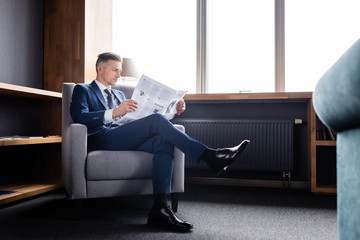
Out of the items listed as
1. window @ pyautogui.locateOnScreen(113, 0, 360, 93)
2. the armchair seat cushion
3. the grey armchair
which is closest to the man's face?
the grey armchair

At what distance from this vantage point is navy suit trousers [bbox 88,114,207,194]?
162cm

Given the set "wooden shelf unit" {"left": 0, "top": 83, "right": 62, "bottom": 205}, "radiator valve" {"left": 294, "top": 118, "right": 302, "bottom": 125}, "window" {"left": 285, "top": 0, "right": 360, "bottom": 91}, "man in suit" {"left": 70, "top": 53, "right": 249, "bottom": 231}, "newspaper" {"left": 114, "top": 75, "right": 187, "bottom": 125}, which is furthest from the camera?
"window" {"left": 285, "top": 0, "right": 360, "bottom": 91}

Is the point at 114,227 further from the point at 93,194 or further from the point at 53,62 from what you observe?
the point at 53,62

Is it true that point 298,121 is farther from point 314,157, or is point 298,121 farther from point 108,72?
point 108,72

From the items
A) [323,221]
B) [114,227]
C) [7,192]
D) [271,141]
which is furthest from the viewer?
[271,141]

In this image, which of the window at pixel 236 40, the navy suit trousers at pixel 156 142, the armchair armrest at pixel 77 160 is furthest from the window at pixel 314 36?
the armchair armrest at pixel 77 160

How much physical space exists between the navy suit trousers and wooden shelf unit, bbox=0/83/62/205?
55cm

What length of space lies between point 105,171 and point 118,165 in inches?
3.0

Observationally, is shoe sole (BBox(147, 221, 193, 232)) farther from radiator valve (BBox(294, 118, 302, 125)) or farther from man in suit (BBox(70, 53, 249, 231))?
radiator valve (BBox(294, 118, 302, 125))

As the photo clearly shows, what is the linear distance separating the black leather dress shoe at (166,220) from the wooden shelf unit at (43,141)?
0.92m

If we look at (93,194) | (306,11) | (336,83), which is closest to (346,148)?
(336,83)

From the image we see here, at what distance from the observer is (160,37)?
10.2ft

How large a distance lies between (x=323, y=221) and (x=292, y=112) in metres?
1.20

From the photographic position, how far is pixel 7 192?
77.0 inches
